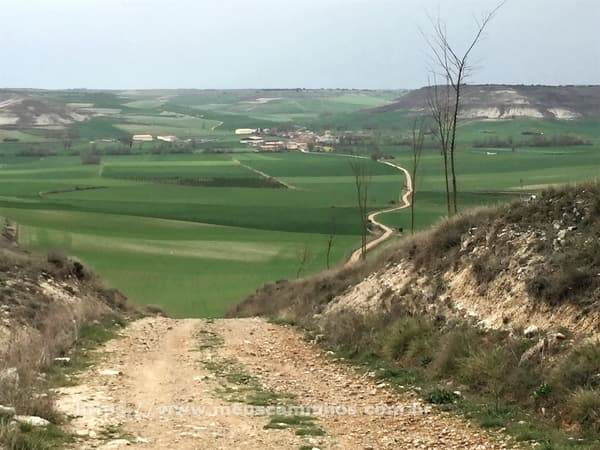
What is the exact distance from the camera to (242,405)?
9922 mm

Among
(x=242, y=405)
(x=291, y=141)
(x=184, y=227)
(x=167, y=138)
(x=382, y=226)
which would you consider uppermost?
(x=291, y=141)

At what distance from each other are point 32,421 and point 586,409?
22.2 ft

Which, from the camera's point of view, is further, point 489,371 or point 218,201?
point 218,201

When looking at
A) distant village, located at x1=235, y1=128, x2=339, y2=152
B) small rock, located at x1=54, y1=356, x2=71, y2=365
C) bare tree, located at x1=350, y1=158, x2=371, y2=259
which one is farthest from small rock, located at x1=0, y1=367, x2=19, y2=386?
distant village, located at x1=235, y1=128, x2=339, y2=152

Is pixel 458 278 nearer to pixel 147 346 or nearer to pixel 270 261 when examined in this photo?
pixel 147 346

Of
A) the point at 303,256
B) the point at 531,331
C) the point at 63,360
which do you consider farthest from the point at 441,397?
the point at 303,256

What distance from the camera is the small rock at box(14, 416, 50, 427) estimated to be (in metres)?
7.43

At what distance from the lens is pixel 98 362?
13.2 meters

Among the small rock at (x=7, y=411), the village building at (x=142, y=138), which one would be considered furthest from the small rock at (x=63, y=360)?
the village building at (x=142, y=138)

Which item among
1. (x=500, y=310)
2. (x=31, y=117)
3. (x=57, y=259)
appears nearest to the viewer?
(x=500, y=310)

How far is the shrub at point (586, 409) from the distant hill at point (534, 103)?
16566 centimetres

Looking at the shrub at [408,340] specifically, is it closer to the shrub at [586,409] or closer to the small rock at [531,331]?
the small rock at [531,331]

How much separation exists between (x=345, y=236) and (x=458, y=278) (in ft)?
141

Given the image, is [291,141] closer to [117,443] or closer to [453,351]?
[453,351]
